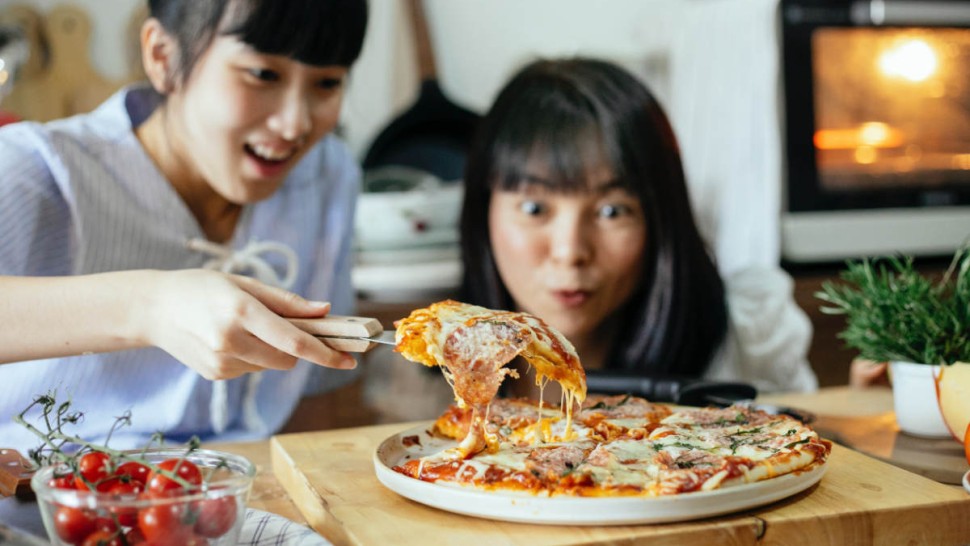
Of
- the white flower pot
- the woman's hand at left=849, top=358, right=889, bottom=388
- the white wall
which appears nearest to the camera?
the white flower pot

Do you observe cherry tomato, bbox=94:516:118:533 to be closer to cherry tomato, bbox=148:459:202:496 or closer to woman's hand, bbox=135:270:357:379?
cherry tomato, bbox=148:459:202:496

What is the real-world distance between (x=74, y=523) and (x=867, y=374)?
1.15 meters

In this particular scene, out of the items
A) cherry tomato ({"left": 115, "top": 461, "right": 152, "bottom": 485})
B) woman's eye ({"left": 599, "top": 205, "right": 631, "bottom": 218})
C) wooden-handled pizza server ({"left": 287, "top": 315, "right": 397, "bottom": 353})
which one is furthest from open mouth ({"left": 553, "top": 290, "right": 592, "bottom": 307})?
cherry tomato ({"left": 115, "top": 461, "right": 152, "bottom": 485})

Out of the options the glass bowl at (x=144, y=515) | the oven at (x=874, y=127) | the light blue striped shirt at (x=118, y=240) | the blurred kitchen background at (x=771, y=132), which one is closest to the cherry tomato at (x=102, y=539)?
the glass bowl at (x=144, y=515)

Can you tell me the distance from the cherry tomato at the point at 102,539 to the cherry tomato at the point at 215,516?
56 millimetres

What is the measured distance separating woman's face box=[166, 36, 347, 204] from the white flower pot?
0.86 meters

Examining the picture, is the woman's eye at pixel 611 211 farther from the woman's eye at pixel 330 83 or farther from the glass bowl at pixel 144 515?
the glass bowl at pixel 144 515

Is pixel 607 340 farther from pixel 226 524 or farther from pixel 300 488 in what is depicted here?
pixel 226 524

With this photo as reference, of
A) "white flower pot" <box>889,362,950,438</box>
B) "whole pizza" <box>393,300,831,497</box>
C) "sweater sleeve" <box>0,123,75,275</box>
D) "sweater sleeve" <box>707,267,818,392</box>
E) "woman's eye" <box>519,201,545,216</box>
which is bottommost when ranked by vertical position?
"sweater sleeve" <box>707,267,818,392</box>

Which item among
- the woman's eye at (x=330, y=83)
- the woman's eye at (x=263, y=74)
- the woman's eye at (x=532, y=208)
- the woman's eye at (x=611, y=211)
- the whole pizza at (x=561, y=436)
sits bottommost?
the whole pizza at (x=561, y=436)

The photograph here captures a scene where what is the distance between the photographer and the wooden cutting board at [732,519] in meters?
0.84

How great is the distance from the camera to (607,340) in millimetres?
1851

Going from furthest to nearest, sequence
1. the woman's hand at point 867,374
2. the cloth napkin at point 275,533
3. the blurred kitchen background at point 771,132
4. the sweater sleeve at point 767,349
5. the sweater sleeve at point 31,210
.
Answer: the blurred kitchen background at point 771,132 < the sweater sleeve at point 767,349 < the woman's hand at point 867,374 < the sweater sleeve at point 31,210 < the cloth napkin at point 275,533

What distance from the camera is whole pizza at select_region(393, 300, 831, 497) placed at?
88cm
